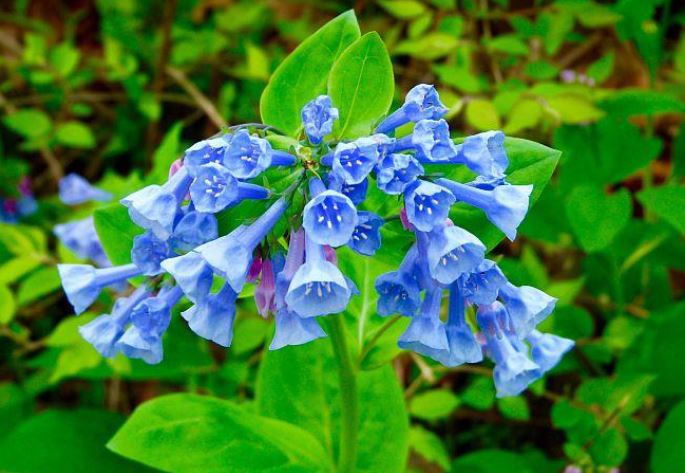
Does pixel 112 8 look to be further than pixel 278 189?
Yes

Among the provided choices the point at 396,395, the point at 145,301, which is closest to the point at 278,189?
the point at 145,301

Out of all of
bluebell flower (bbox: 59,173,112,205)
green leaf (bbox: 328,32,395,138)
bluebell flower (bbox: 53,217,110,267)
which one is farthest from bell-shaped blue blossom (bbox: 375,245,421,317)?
bluebell flower (bbox: 59,173,112,205)

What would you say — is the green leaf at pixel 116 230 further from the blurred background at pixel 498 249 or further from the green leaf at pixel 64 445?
the green leaf at pixel 64 445

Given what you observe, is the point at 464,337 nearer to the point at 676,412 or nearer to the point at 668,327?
the point at 676,412

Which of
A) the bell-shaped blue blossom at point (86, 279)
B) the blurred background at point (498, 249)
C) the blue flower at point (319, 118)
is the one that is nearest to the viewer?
the blue flower at point (319, 118)

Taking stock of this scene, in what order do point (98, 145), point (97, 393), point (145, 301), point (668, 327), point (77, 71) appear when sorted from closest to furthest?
point (145, 301)
point (668, 327)
point (97, 393)
point (77, 71)
point (98, 145)

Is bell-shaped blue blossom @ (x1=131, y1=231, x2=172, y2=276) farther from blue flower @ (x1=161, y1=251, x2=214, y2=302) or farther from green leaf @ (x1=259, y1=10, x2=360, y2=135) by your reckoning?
green leaf @ (x1=259, y1=10, x2=360, y2=135)

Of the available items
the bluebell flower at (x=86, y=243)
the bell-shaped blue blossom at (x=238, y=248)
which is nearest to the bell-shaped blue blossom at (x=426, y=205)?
the bell-shaped blue blossom at (x=238, y=248)
